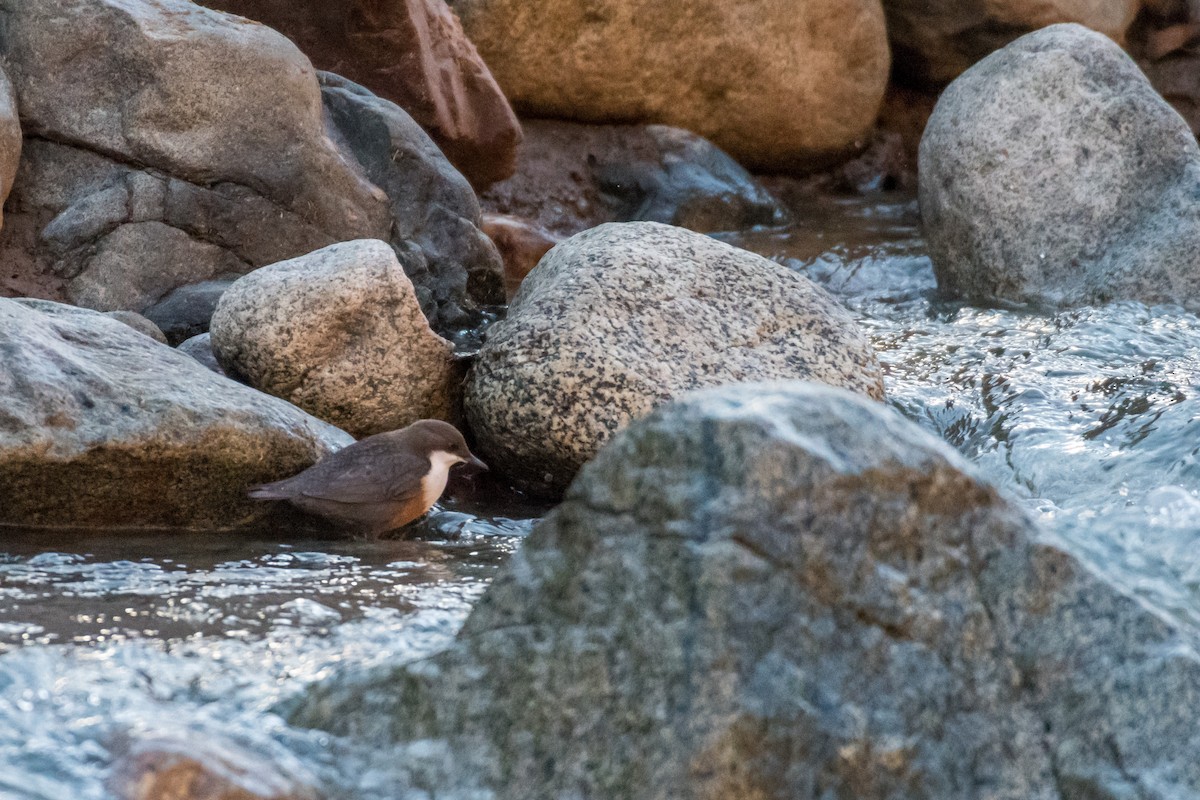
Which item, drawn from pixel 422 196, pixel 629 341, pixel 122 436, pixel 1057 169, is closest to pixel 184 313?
pixel 422 196

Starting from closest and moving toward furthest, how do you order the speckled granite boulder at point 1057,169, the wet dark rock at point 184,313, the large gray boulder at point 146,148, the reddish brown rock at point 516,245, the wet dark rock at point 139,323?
the wet dark rock at point 139,323 → the wet dark rock at point 184,313 → the large gray boulder at point 146,148 → the speckled granite boulder at point 1057,169 → the reddish brown rock at point 516,245

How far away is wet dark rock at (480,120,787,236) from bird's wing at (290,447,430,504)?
602 centimetres

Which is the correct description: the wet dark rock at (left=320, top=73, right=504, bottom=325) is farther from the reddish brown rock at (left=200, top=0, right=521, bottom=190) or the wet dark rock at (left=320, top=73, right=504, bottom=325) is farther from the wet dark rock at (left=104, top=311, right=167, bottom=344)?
the wet dark rock at (left=104, top=311, right=167, bottom=344)

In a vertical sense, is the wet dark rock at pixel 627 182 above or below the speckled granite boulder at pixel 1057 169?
below

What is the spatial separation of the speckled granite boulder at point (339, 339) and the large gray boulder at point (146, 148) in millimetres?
1245

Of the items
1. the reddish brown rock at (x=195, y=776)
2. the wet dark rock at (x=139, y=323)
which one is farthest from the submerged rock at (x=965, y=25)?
the reddish brown rock at (x=195, y=776)

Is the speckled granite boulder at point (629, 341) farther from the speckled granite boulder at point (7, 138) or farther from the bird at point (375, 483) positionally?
the speckled granite boulder at point (7, 138)

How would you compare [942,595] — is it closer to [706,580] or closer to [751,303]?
[706,580]

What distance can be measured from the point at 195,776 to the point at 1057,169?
22.7 feet

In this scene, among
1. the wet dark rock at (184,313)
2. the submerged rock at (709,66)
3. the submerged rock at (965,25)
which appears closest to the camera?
the wet dark rock at (184,313)

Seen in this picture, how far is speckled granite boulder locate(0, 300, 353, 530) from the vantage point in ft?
14.3

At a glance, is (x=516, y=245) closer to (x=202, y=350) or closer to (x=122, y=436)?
(x=202, y=350)

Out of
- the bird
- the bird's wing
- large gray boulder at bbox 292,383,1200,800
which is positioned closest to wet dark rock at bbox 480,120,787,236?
the bird

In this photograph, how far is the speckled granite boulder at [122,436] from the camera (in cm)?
436
